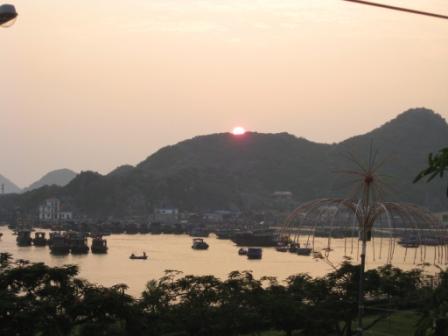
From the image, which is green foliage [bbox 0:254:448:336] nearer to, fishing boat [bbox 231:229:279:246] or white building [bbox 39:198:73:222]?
fishing boat [bbox 231:229:279:246]

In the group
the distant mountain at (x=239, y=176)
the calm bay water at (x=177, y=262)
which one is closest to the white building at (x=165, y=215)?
the distant mountain at (x=239, y=176)

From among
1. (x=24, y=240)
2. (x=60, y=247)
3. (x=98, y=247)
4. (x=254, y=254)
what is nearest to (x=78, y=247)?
(x=60, y=247)

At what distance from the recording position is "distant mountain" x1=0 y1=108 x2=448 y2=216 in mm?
159000

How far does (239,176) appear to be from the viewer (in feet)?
608

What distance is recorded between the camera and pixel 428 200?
138m

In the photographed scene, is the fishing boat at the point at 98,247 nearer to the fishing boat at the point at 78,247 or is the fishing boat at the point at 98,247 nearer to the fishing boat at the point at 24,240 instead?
the fishing boat at the point at 78,247

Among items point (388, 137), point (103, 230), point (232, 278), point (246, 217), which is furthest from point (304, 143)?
point (232, 278)

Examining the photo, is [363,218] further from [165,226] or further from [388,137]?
[388,137]

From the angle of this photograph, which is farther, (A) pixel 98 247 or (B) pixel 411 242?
(A) pixel 98 247

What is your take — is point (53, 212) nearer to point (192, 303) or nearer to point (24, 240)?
point (24, 240)

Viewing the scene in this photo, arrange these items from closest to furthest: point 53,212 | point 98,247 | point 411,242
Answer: point 411,242, point 98,247, point 53,212

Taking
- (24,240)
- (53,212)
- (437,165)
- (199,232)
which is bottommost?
(199,232)

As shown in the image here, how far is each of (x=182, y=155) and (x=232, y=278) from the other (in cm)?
17542

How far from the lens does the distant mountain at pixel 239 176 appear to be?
522 ft
